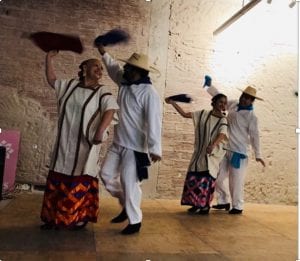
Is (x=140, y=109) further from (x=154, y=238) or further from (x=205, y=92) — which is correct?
(x=205, y=92)

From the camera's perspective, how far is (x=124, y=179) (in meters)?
3.40

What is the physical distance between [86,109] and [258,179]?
377 centimetres

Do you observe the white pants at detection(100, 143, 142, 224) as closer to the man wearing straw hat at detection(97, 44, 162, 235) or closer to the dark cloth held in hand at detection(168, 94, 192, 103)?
the man wearing straw hat at detection(97, 44, 162, 235)

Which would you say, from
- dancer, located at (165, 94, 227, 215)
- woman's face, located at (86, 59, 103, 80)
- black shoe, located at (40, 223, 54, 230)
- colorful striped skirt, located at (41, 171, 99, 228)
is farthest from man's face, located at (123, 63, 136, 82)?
dancer, located at (165, 94, 227, 215)

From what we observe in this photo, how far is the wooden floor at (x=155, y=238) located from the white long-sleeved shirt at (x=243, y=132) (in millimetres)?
856

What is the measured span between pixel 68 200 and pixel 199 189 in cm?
194

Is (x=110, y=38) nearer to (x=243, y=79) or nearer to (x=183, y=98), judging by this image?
(x=183, y=98)

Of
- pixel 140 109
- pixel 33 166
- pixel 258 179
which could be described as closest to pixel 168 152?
pixel 258 179

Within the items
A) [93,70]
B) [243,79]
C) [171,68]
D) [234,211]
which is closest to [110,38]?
[93,70]

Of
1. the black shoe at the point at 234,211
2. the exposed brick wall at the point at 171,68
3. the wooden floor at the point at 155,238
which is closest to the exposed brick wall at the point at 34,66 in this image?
the exposed brick wall at the point at 171,68

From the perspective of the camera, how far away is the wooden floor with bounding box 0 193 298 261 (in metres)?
2.78

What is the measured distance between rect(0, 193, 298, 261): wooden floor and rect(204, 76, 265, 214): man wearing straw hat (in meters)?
0.32

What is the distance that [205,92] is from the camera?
6023mm

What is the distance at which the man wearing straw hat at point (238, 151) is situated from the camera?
198 inches
